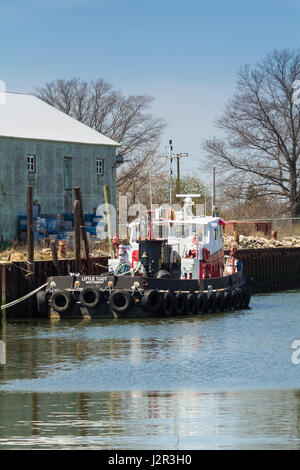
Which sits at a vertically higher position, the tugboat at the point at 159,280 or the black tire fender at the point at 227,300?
the tugboat at the point at 159,280

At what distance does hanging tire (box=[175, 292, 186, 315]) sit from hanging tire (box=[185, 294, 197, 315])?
0.17 metres

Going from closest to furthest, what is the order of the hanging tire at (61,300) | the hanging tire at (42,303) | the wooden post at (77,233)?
the hanging tire at (61,300), the hanging tire at (42,303), the wooden post at (77,233)

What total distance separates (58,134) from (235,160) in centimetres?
2197

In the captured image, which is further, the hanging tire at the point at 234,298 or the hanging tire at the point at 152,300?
the hanging tire at the point at 234,298

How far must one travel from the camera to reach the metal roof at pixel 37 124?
47594 millimetres

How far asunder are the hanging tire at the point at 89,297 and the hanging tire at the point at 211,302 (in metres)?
4.46

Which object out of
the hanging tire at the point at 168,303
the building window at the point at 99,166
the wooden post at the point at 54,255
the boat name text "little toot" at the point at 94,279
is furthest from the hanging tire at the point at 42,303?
the building window at the point at 99,166

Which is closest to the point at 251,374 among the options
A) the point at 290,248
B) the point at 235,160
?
the point at 290,248

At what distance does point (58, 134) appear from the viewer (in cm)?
4941

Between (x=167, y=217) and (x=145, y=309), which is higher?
(x=167, y=217)

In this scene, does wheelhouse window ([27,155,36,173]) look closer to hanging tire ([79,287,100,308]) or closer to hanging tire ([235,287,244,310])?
hanging tire ([235,287,244,310])

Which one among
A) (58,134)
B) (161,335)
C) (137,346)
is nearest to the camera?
(137,346)

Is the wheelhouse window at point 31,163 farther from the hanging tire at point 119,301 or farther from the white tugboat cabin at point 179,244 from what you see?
the hanging tire at point 119,301
